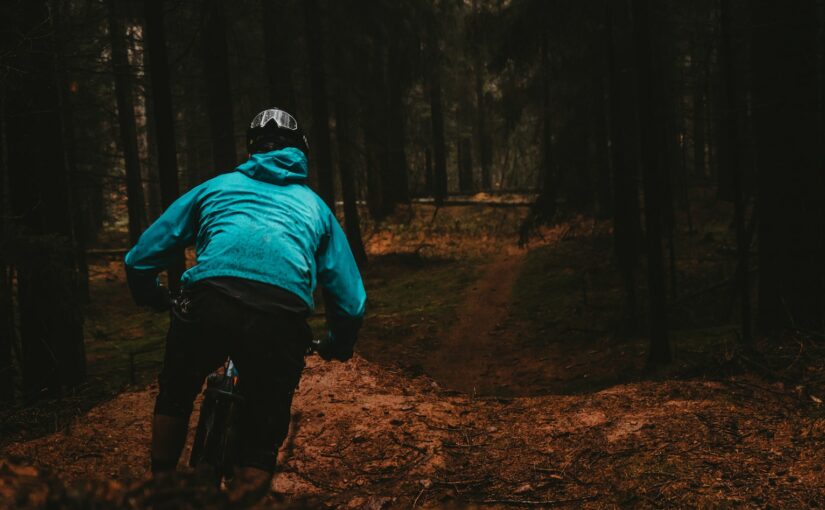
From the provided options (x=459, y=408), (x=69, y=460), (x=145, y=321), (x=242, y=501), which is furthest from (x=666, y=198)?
(x=242, y=501)

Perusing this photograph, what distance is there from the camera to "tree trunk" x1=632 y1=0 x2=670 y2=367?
8367mm

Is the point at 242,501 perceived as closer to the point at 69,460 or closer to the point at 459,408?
the point at 69,460

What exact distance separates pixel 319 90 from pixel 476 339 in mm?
8199

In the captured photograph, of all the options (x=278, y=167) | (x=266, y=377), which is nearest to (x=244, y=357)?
(x=266, y=377)

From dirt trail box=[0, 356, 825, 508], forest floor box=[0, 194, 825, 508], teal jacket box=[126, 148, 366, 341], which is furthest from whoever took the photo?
dirt trail box=[0, 356, 825, 508]

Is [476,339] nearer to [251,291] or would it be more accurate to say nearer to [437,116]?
[251,291]

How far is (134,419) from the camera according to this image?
22.7 feet

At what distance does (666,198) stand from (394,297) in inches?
251

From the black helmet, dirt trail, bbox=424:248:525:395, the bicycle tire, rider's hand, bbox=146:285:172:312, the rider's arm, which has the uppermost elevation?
the black helmet

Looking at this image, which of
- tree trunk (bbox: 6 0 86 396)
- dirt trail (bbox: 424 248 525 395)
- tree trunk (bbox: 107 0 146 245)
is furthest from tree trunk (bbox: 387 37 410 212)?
tree trunk (bbox: 6 0 86 396)

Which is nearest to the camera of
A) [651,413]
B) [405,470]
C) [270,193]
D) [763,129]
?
[270,193]

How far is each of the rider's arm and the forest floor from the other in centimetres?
103

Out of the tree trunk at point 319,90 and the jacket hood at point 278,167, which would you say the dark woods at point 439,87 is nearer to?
the tree trunk at point 319,90

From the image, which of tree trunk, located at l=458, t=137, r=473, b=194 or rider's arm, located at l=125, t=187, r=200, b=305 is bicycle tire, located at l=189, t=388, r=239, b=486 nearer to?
rider's arm, located at l=125, t=187, r=200, b=305
